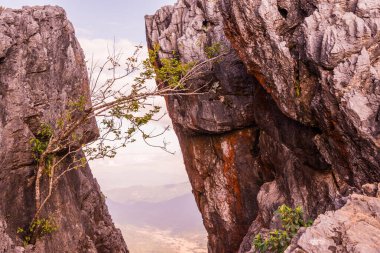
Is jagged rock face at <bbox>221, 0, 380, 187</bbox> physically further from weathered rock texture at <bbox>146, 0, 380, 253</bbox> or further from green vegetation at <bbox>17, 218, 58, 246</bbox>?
green vegetation at <bbox>17, 218, 58, 246</bbox>

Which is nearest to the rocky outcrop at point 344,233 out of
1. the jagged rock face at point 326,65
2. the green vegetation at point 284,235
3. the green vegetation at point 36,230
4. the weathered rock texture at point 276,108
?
the weathered rock texture at point 276,108

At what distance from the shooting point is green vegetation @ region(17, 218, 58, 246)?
767 inches

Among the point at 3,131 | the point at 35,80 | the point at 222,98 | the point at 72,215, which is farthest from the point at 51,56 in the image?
the point at 222,98

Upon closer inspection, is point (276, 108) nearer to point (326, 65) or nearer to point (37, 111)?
point (326, 65)

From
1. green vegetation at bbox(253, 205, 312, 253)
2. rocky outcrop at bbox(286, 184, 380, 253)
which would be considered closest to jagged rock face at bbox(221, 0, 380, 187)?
green vegetation at bbox(253, 205, 312, 253)

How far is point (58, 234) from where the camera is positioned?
22141 mm

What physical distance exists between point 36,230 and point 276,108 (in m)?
17.9

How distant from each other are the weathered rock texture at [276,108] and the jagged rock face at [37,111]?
9.51 meters

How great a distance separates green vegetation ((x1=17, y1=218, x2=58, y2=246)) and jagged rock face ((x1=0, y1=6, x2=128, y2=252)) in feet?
1.27

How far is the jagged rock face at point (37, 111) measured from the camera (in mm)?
19391

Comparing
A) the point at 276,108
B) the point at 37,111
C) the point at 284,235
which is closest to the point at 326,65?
the point at 276,108

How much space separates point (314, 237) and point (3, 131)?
724 inches

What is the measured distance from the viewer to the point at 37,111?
2159 centimetres

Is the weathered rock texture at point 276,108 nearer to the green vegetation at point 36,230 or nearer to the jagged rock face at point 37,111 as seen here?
the jagged rock face at point 37,111
